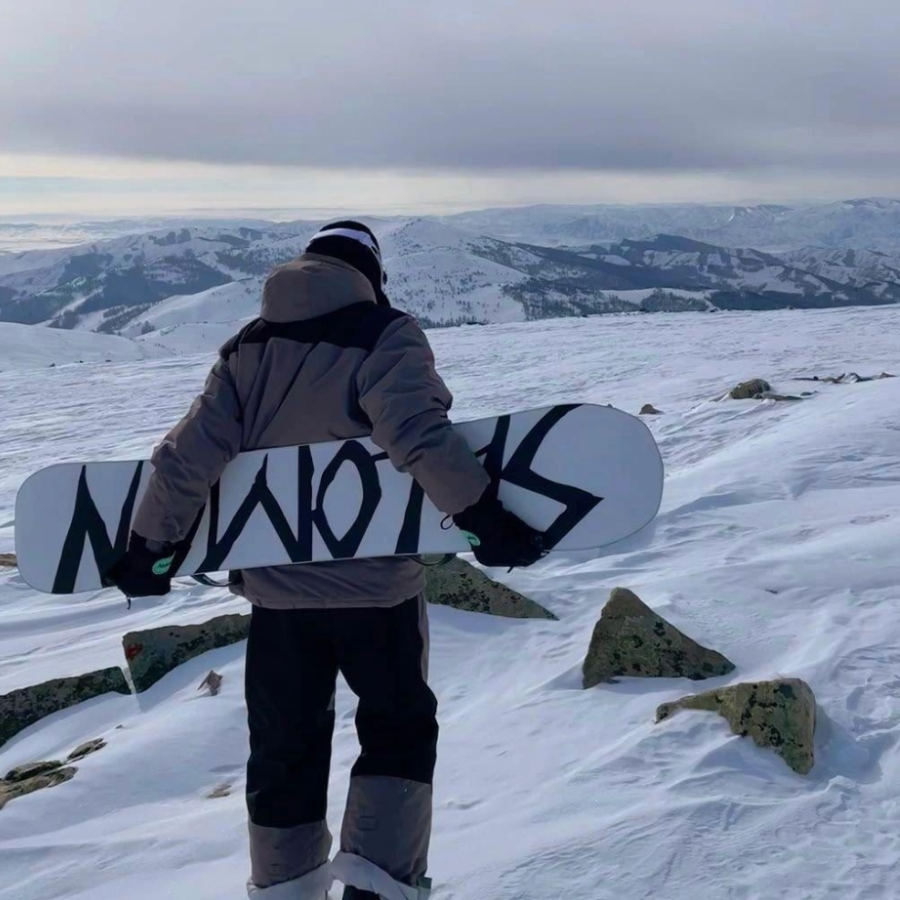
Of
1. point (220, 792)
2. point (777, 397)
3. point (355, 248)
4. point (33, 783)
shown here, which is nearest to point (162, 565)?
point (355, 248)

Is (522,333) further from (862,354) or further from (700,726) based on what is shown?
(700,726)

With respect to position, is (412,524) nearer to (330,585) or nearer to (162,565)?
(330,585)

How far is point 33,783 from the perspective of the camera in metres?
3.83

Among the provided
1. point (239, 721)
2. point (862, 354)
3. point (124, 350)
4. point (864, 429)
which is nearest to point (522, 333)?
point (862, 354)

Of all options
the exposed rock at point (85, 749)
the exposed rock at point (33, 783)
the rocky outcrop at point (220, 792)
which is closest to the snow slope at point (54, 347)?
the exposed rock at point (85, 749)

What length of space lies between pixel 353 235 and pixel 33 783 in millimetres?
3039

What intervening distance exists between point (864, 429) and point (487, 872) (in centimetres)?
857

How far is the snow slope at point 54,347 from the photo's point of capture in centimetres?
8044

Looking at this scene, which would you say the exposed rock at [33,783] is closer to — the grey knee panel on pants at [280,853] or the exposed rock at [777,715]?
the grey knee panel on pants at [280,853]

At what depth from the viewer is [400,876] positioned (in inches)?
95.1

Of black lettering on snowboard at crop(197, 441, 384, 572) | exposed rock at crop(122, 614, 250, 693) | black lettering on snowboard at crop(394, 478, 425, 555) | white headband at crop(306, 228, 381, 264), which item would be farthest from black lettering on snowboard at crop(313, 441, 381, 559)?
exposed rock at crop(122, 614, 250, 693)

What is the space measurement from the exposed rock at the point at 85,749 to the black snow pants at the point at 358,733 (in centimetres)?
208

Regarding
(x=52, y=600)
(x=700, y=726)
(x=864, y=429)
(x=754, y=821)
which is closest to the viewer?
(x=754, y=821)

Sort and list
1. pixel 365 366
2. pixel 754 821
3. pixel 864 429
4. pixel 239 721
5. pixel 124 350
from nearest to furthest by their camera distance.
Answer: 1. pixel 365 366
2. pixel 754 821
3. pixel 239 721
4. pixel 864 429
5. pixel 124 350
